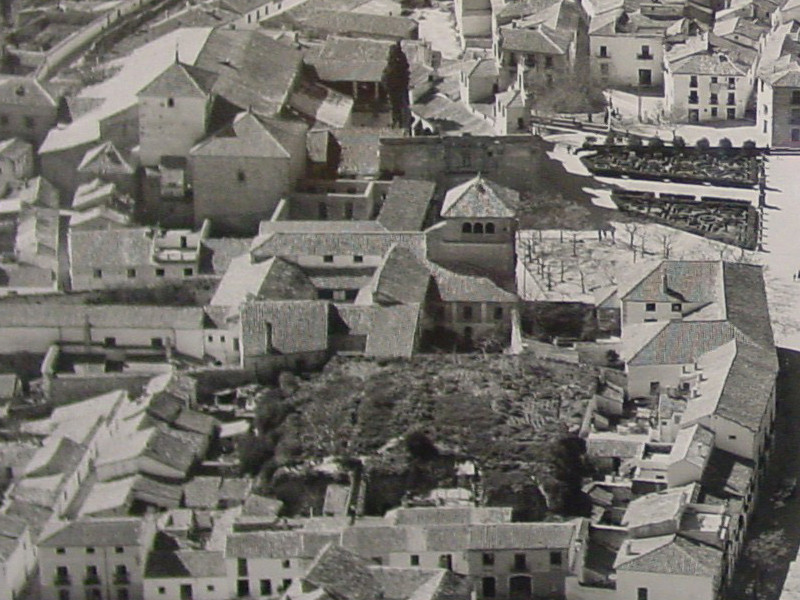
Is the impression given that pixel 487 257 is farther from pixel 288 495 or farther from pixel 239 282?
pixel 288 495

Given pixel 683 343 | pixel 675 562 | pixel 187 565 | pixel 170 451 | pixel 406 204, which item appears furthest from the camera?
pixel 406 204

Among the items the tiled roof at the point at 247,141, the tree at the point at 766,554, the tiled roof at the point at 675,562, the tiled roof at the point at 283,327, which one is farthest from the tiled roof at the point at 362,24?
the tiled roof at the point at 675,562

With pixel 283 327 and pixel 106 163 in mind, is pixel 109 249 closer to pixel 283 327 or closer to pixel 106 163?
pixel 106 163

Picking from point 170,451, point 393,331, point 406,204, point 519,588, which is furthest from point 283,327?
point 519,588

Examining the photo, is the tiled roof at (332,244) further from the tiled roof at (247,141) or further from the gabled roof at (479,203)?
the tiled roof at (247,141)

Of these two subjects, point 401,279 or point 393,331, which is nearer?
point 393,331

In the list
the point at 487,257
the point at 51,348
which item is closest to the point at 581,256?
the point at 487,257
